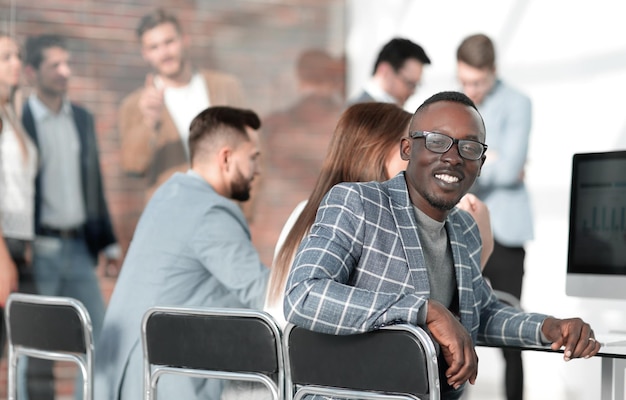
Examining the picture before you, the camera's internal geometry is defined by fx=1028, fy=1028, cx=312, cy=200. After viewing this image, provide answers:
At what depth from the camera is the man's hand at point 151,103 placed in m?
5.50

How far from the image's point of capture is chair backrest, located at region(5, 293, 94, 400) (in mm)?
2725

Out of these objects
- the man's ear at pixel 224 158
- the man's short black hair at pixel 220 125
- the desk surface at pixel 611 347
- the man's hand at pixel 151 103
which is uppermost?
the man's hand at pixel 151 103

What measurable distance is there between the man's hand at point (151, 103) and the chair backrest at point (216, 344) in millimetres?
3247

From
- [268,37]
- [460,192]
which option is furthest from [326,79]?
[460,192]

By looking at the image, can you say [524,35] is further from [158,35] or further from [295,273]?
[295,273]

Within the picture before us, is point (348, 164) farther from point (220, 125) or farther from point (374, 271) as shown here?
point (220, 125)

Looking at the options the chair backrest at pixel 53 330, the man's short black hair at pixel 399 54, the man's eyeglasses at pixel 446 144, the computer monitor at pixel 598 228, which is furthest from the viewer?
the man's short black hair at pixel 399 54

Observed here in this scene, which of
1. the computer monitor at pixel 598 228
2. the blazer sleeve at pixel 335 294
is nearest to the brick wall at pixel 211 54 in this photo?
the computer monitor at pixel 598 228

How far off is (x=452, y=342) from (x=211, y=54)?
4159 millimetres

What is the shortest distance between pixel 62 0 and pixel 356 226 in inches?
150

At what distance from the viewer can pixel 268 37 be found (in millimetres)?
5984

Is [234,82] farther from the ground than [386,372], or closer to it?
farther from the ground

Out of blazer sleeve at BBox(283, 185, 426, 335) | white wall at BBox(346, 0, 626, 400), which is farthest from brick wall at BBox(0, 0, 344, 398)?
blazer sleeve at BBox(283, 185, 426, 335)

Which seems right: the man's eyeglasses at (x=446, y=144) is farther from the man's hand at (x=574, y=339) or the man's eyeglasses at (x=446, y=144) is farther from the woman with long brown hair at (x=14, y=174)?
the woman with long brown hair at (x=14, y=174)
